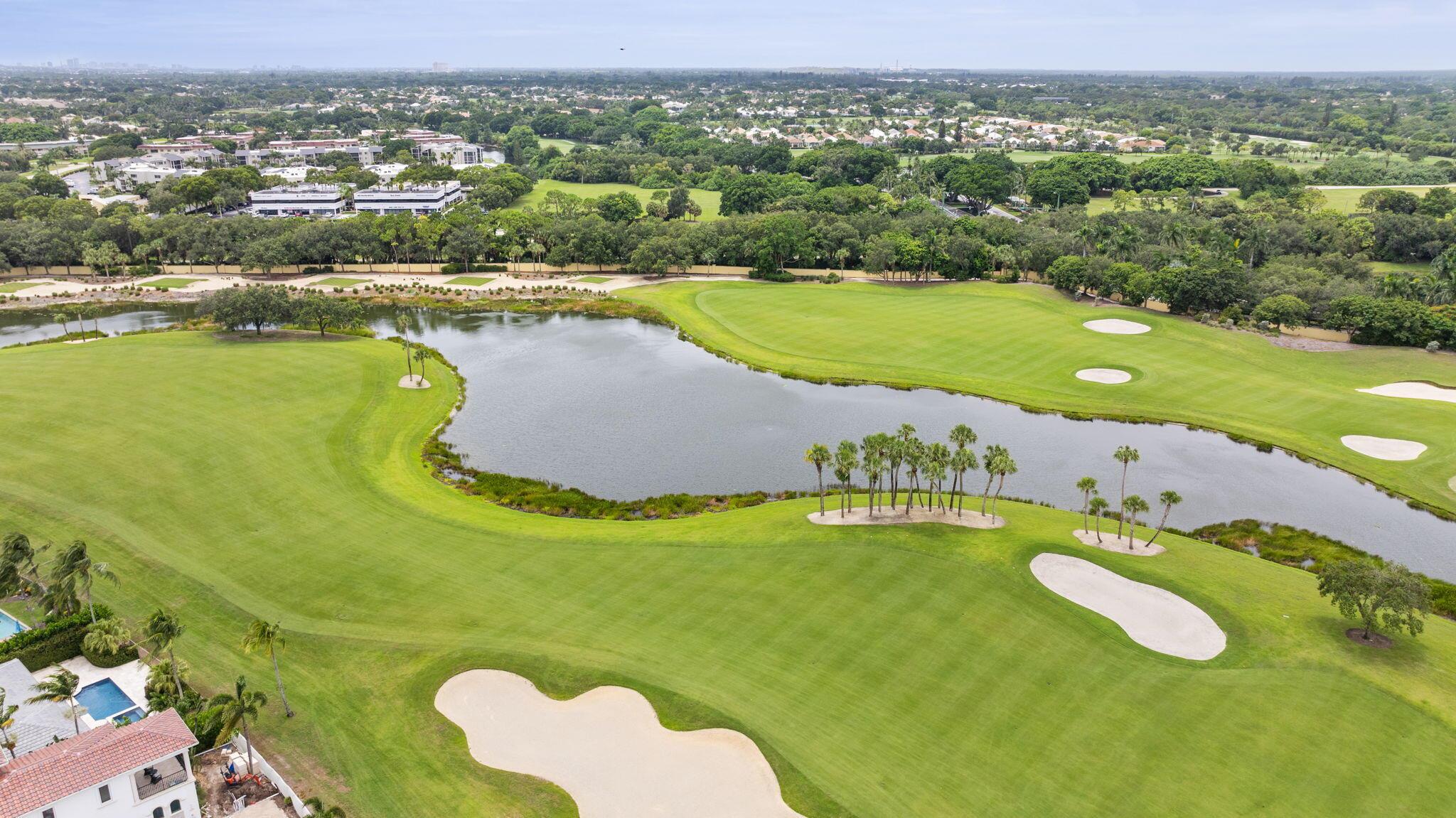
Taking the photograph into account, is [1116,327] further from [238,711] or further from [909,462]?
[238,711]

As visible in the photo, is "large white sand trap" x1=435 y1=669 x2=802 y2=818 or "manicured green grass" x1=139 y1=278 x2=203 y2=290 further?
"manicured green grass" x1=139 y1=278 x2=203 y2=290

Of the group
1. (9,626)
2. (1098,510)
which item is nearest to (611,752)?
(9,626)

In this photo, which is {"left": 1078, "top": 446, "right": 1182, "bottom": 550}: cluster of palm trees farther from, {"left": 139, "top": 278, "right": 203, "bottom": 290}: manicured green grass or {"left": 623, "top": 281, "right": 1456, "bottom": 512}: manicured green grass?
{"left": 139, "top": 278, "right": 203, "bottom": 290}: manicured green grass

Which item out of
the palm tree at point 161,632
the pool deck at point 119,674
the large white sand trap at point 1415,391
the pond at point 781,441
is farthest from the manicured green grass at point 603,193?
the palm tree at point 161,632

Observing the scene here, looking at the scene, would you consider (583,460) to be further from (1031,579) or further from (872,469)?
(1031,579)

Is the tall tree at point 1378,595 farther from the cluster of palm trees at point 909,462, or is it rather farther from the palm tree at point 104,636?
the palm tree at point 104,636

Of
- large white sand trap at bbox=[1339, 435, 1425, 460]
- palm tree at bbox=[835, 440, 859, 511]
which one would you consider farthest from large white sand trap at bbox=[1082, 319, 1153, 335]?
palm tree at bbox=[835, 440, 859, 511]
